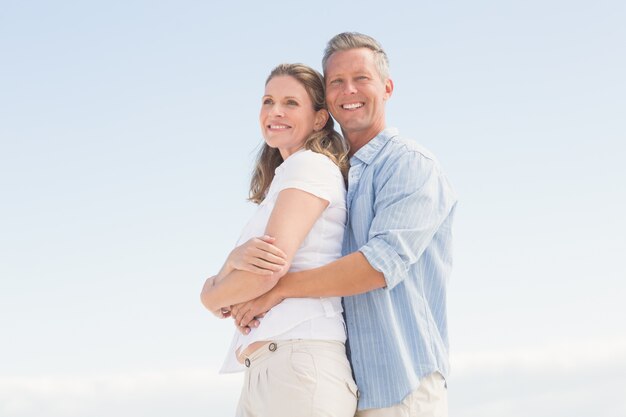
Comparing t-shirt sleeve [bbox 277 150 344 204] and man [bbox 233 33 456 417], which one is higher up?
t-shirt sleeve [bbox 277 150 344 204]

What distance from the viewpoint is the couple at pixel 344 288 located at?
3.71 metres

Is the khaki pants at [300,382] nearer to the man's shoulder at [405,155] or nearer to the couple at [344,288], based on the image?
the couple at [344,288]

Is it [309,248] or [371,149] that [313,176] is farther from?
[371,149]

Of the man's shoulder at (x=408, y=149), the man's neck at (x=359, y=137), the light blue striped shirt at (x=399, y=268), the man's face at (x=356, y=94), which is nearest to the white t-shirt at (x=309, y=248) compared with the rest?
the light blue striped shirt at (x=399, y=268)

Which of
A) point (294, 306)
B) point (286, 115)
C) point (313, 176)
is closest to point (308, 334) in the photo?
point (294, 306)

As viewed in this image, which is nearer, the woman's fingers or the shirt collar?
the woman's fingers

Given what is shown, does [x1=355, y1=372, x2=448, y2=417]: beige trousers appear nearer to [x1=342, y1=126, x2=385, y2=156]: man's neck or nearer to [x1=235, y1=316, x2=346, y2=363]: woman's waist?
[x1=235, y1=316, x2=346, y2=363]: woman's waist

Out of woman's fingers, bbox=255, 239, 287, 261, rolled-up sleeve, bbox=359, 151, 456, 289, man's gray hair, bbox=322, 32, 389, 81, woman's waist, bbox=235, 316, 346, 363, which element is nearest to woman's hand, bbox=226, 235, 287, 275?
woman's fingers, bbox=255, 239, 287, 261

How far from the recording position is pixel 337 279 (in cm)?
373

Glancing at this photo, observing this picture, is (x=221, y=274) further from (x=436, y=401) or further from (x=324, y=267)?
(x=436, y=401)

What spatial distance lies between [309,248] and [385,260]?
419 millimetres

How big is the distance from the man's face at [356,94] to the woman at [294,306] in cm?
60

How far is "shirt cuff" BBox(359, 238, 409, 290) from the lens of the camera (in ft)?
12.4

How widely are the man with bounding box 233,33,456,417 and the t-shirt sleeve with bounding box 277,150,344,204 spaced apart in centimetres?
17
